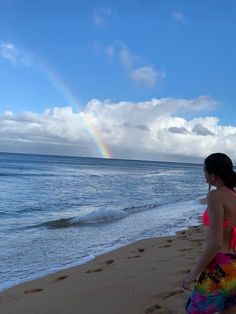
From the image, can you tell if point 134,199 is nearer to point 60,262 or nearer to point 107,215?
point 107,215

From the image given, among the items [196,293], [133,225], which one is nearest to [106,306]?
[196,293]

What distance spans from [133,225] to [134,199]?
37.3 feet

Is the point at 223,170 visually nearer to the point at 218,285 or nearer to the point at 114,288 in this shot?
the point at 218,285

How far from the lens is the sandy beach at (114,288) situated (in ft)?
16.2

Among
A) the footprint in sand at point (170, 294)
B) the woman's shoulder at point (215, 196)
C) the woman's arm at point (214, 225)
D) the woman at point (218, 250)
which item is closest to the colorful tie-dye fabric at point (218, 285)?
the woman at point (218, 250)

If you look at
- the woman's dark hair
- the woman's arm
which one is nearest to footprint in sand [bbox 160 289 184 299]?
the woman's arm

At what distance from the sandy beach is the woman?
150 centimetres

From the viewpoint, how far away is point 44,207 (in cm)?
2097

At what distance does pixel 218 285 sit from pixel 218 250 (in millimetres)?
290

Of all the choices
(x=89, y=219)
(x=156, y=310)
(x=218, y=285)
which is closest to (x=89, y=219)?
(x=89, y=219)

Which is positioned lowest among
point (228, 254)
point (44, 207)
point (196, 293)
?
point (44, 207)

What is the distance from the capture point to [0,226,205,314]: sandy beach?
4938 millimetres

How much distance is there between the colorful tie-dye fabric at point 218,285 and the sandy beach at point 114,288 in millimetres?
1498

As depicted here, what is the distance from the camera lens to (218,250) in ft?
9.94
